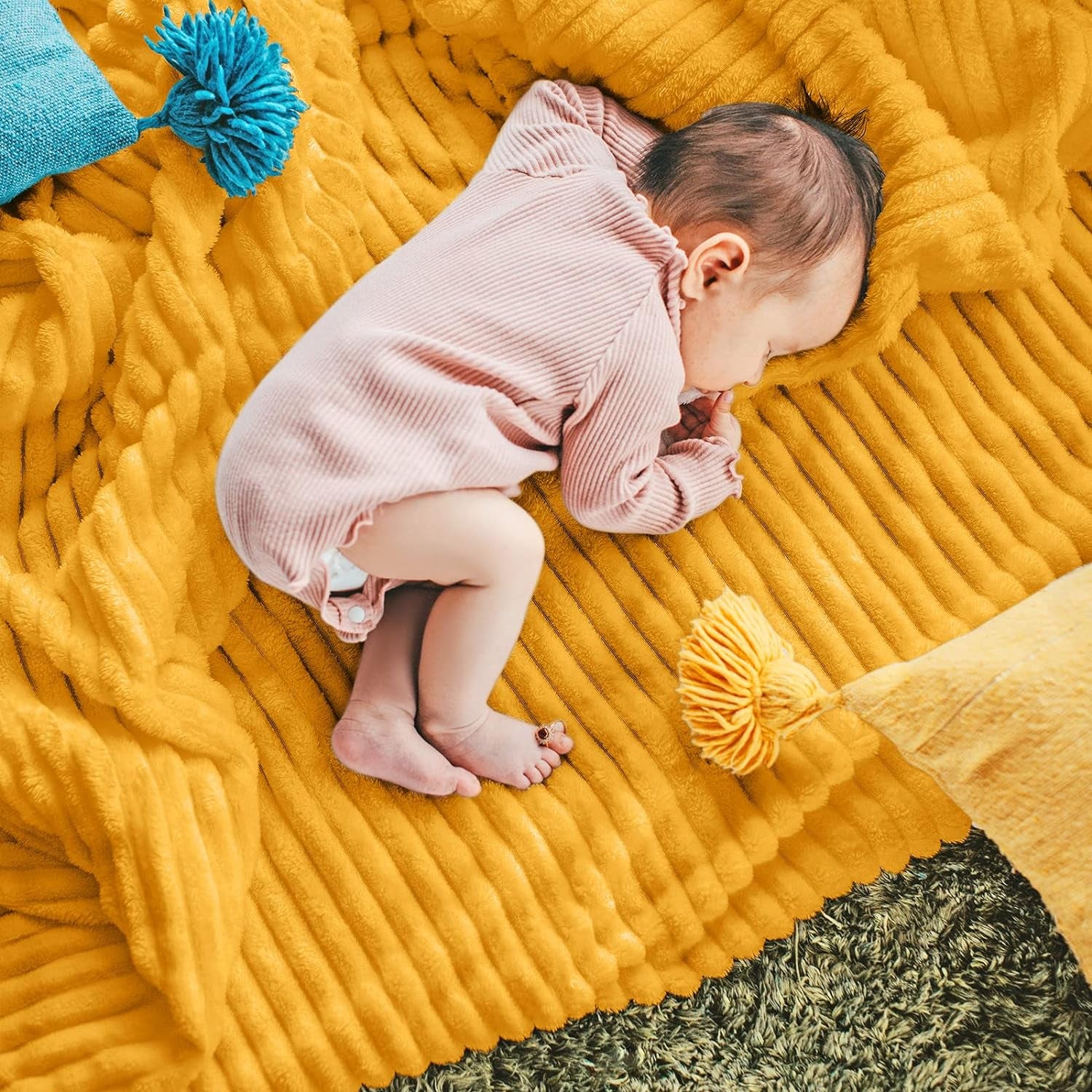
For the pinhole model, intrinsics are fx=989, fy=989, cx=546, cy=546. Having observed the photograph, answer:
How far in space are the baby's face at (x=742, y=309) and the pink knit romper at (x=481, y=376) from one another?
3cm

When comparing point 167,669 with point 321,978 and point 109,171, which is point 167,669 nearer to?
point 321,978

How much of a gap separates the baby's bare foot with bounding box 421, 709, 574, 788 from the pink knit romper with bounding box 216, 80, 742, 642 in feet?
0.47

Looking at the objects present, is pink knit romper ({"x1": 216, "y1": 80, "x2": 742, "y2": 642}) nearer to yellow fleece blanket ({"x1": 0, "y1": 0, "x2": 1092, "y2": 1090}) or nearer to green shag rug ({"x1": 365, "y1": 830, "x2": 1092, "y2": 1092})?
yellow fleece blanket ({"x1": 0, "y1": 0, "x2": 1092, "y2": 1090})

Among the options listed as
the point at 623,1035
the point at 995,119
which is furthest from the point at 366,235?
the point at 623,1035

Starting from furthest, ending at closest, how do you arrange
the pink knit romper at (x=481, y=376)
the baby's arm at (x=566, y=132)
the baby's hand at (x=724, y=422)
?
the baby's hand at (x=724, y=422) → the baby's arm at (x=566, y=132) → the pink knit romper at (x=481, y=376)

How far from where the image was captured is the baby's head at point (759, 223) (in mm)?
948

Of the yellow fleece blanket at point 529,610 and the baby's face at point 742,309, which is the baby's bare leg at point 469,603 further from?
the baby's face at point 742,309

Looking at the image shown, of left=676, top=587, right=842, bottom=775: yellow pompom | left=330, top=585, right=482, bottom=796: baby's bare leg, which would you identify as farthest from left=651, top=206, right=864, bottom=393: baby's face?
left=330, top=585, right=482, bottom=796: baby's bare leg

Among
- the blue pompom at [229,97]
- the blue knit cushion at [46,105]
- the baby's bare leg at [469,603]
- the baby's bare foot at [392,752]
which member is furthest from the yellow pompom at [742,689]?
the blue knit cushion at [46,105]

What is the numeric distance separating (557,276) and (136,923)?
0.72 meters

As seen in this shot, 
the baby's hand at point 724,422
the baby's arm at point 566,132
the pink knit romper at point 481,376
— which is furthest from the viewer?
the baby's hand at point 724,422

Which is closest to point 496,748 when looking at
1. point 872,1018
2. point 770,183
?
point 872,1018

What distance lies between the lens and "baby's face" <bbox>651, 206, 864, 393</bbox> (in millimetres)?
962

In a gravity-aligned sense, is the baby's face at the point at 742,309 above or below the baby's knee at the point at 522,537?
above
